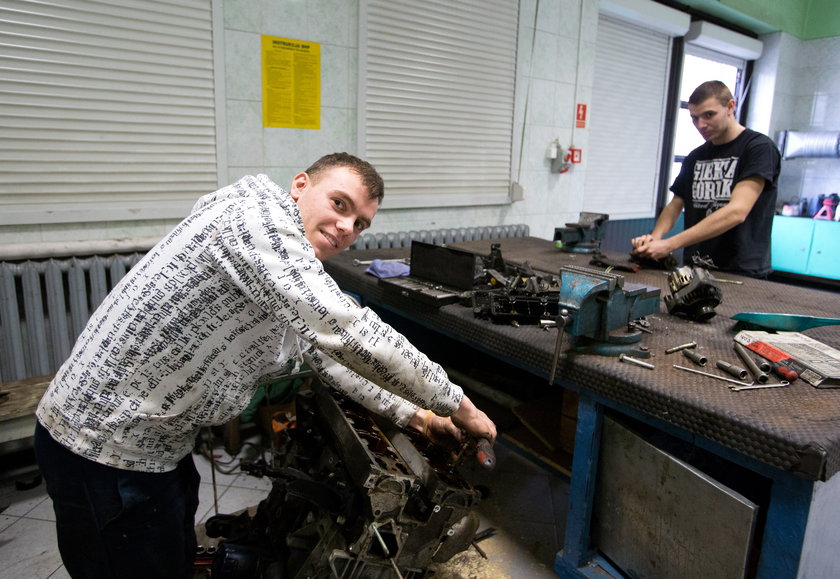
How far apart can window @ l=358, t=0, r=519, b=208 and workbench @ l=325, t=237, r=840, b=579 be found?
1424 millimetres

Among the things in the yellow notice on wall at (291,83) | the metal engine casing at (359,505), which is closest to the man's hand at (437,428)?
the metal engine casing at (359,505)

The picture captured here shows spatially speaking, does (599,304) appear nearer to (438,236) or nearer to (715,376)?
(715,376)

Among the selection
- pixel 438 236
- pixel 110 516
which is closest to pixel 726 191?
pixel 438 236

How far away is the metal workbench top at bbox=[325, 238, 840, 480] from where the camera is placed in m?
0.99

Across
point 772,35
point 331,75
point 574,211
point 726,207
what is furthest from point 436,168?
point 772,35

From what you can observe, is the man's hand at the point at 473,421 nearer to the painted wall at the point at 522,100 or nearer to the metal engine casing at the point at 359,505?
the metal engine casing at the point at 359,505

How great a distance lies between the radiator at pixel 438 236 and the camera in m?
3.02

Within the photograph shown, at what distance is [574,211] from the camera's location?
4.20 meters

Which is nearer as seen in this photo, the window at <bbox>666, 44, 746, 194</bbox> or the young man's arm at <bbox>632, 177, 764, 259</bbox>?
the young man's arm at <bbox>632, 177, 764, 259</bbox>

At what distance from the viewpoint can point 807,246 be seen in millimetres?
4934

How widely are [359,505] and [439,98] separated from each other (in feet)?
8.76

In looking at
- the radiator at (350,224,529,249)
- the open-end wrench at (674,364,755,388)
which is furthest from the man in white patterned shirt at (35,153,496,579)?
the radiator at (350,224,529,249)

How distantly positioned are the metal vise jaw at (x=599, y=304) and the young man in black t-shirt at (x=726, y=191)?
37.6 inches

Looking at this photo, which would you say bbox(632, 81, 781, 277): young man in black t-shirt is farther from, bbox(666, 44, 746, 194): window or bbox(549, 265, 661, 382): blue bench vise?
bbox(666, 44, 746, 194): window
